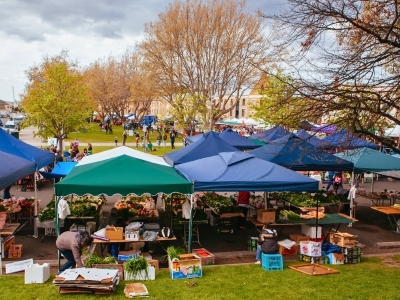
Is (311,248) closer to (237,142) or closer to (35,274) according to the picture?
(35,274)

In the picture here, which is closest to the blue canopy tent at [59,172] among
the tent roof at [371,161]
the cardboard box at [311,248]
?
the cardboard box at [311,248]

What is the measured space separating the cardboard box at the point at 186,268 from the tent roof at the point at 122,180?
1.77 metres

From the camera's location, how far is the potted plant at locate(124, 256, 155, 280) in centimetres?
845

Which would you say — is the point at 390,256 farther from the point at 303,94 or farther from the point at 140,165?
the point at 140,165

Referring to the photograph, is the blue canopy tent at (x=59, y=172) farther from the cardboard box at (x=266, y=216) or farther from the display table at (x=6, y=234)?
the cardboard box at (x=266, y=216)

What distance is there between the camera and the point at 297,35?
28.0 ft

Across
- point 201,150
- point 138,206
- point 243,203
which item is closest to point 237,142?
point 201,150

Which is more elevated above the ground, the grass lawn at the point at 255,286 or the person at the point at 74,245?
the person at the point at 74,245

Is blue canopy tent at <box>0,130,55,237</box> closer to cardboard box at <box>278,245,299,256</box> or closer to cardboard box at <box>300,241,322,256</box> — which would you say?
cardboard box at <box>278,245,299,256</box>

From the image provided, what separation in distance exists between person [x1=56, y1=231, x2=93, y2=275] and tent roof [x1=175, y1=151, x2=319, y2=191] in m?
3.10

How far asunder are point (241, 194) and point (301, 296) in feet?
18.6

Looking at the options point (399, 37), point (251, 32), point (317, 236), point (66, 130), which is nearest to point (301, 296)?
point (317, 236)

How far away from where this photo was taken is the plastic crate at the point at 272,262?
30.7 ft

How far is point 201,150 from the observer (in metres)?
16.3
